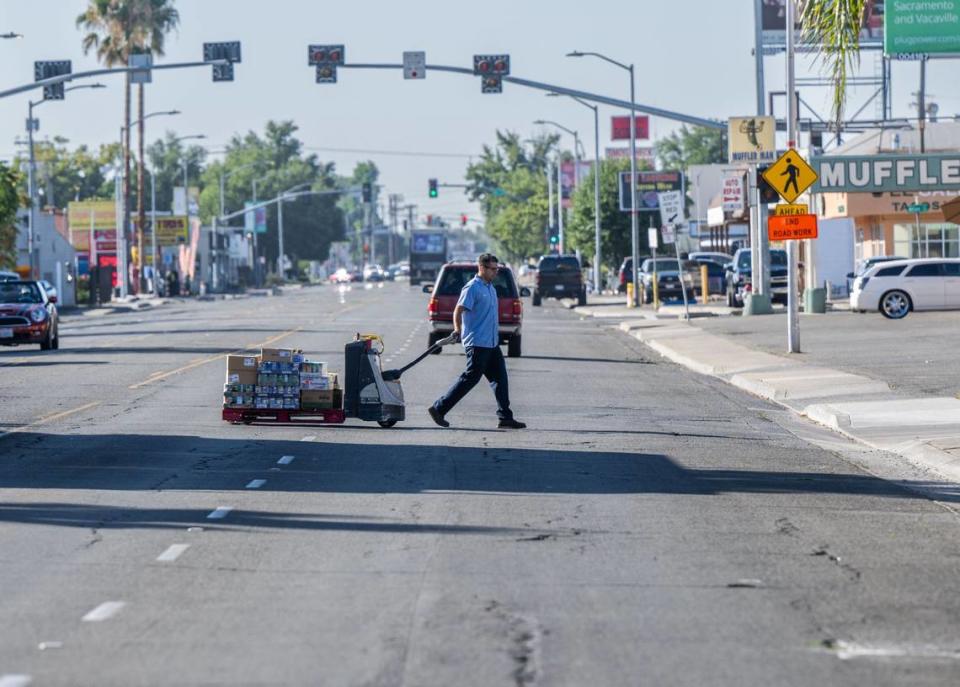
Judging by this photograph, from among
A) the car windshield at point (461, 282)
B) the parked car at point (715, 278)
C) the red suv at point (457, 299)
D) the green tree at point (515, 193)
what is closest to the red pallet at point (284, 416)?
the red suv at point (457, 299)

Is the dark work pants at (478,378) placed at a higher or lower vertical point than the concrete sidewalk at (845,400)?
higher

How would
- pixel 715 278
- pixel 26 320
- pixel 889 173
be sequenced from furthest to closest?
1. pixel 715 278
2. pixel 889 173
3. pixel 26 320

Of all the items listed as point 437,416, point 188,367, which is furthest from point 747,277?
point 437,416

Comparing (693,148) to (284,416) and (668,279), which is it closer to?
(668,279)

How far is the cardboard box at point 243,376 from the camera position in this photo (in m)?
18.7

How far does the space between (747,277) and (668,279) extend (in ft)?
27.2

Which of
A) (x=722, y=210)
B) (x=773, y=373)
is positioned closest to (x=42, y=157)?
(x=722, y=210)

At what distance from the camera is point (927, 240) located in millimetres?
59938

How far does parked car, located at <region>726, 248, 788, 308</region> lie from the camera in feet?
175

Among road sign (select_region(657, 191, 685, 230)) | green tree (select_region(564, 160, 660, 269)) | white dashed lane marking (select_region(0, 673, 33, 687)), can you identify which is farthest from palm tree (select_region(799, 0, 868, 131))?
green tree (select_region(564, 160, 660, 269))

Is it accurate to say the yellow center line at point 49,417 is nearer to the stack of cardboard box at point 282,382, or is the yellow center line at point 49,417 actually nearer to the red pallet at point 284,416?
the red pallet at point 284,416

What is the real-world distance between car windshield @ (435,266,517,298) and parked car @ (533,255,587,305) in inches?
1312

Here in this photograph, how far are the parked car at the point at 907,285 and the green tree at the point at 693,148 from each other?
5577 inches

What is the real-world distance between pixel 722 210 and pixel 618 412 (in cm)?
5154
